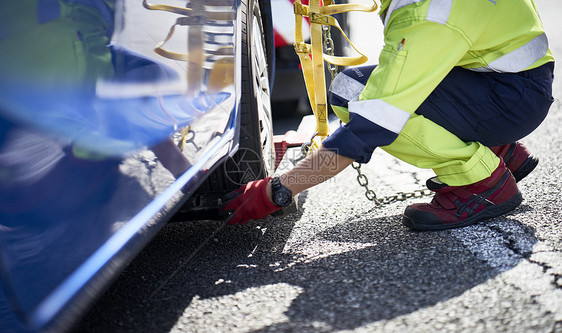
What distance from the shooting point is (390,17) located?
5.62ft

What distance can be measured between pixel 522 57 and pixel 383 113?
50 centimetres

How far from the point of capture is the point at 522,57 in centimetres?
174

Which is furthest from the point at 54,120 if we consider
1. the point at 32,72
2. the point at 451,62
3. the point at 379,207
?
the point at 379,207

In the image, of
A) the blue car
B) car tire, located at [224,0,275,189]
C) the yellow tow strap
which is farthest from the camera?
the yellow tow strap

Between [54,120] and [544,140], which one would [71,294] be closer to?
[54,120]

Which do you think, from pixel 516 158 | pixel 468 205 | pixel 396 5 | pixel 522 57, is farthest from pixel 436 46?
pixel 516 158

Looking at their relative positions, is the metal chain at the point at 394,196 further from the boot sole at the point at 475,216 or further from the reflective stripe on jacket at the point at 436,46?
the reflective stripe on jacket at the point at 436,46

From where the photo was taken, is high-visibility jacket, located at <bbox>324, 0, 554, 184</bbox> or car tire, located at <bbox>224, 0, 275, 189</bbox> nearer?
high-visibility jacket, located at <bbox>324, 0, 554, 184</bbox>

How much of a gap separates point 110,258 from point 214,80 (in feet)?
2.58

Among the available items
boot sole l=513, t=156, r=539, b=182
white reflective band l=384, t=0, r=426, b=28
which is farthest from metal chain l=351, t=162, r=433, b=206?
white reflective band l=384, t=0, r=426, b=28

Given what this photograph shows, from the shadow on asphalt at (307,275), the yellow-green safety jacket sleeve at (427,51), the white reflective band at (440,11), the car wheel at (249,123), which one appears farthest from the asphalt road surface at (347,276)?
the white reflective band at (440,11)

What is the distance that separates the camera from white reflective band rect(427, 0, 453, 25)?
5.10ft

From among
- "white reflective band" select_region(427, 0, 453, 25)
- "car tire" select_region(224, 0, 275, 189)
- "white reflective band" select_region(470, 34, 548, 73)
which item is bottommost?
"car tire" select_region(224, 0, 275, 189)

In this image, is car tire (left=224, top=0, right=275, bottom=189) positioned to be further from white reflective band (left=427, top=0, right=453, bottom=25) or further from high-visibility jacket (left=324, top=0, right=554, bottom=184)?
white reflective band (left=427, top=0, right=453, bottom=25)
